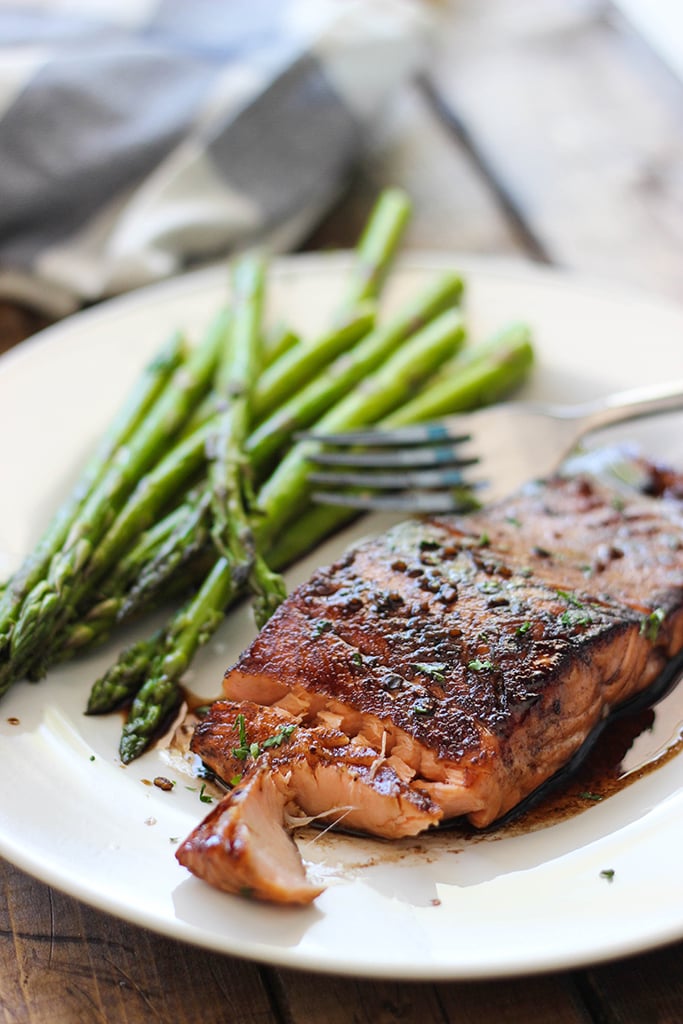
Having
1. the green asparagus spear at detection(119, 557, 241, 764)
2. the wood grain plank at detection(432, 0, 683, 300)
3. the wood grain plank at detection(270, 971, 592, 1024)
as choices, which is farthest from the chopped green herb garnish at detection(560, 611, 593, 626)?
the wood grain plank at detection(432, 0, 683, 300)

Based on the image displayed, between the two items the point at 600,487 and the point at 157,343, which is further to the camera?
the point at 157,343

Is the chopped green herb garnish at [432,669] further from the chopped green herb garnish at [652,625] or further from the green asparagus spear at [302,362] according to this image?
the green asparagus spear at [302,362]

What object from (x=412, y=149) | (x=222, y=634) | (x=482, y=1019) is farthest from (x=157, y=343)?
(x=482, y=1019)

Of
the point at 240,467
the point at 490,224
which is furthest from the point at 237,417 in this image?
the point at 490,224

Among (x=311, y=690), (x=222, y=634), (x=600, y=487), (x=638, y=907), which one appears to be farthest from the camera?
(x=600, y=487)

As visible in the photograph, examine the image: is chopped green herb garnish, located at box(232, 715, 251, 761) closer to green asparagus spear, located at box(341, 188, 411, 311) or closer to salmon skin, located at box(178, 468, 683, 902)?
salmon skin, located at box(178, 468, 683, 902)

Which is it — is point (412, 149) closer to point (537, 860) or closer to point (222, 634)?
point (222, 634)

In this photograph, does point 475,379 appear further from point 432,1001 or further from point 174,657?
point 432,1001

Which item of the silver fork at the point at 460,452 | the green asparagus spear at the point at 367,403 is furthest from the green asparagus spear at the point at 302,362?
the silver fork at the point at 460,452

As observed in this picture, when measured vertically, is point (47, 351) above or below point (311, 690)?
above
